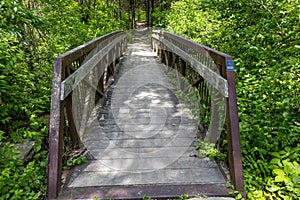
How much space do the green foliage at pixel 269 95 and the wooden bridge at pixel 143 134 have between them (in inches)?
11.3

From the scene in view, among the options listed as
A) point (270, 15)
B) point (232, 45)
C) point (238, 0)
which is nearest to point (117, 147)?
point (232, 45)

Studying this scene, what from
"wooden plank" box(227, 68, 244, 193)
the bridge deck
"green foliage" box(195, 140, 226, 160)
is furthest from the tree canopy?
the bridge deck

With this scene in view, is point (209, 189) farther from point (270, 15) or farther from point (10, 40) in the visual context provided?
point (270, 15)

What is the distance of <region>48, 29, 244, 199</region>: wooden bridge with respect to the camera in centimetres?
211

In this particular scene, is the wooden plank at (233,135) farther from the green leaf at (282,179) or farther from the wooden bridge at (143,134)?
the green leaf at (282,179)

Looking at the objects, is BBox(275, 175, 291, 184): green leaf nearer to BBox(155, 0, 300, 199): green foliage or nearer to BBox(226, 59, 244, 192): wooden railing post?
BBox(155, 0, 300, 199): green foliage

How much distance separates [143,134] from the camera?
3211 millimetres

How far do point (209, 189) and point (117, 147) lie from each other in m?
1.24

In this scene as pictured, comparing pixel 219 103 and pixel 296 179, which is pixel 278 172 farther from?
pixel 219 103

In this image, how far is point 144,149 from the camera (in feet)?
9.34

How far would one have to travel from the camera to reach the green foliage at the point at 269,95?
83.9 inches

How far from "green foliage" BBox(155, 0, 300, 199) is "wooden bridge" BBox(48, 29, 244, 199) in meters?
0.29

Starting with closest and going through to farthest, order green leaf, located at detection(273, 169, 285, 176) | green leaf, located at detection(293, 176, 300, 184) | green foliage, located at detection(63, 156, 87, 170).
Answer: green leaf, located at detection(293, 176, 300, 184), green leaf, located at detection(273, 169, 285, 176), green foliage, located at detection(63, 156, 87, 170)

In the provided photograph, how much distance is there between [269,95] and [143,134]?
1.69 m
